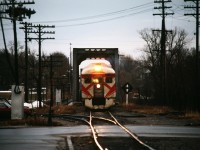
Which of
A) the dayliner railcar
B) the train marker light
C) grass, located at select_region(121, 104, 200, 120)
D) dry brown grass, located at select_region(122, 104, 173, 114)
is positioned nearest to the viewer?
grass, located at select_region(121, 104, 200, 120)

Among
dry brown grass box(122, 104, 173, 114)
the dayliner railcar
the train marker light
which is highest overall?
the train marker light

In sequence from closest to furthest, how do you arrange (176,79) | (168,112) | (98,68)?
(168,112), (98,68), (176,79)

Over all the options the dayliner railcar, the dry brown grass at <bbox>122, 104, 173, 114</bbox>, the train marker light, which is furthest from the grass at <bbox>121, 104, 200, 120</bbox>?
the train marker light

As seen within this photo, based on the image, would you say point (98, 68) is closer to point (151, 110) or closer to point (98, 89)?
point (98, 89)

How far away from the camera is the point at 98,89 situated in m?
34.7

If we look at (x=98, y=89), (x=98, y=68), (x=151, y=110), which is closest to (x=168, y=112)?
(x=151, y=110)

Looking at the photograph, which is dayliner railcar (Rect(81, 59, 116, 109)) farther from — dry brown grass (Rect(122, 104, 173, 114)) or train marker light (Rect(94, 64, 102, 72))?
dry brown grass (Rect(122, 104, 173, 114))

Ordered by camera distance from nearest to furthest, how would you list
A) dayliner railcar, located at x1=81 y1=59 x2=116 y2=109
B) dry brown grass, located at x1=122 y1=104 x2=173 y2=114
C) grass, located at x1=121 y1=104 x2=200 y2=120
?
1. grass, located at x1=121 y1=104 x2=200 y2=120
2. dry brown grass, located at x1=122 y1=104 x2=173 y2=114
3. dayliner railcar, located at x1=81 y1=59 x2=116 y2=109

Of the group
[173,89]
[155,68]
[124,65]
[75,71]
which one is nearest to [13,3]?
[75,71]

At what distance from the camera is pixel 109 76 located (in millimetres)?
34875

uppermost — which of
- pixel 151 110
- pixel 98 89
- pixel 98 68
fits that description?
pixel 98 68

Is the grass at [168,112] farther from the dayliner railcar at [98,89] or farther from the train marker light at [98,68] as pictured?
the train marker light at [98,68]

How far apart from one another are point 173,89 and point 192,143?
1532 inches

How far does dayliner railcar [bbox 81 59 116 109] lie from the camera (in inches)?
1355
